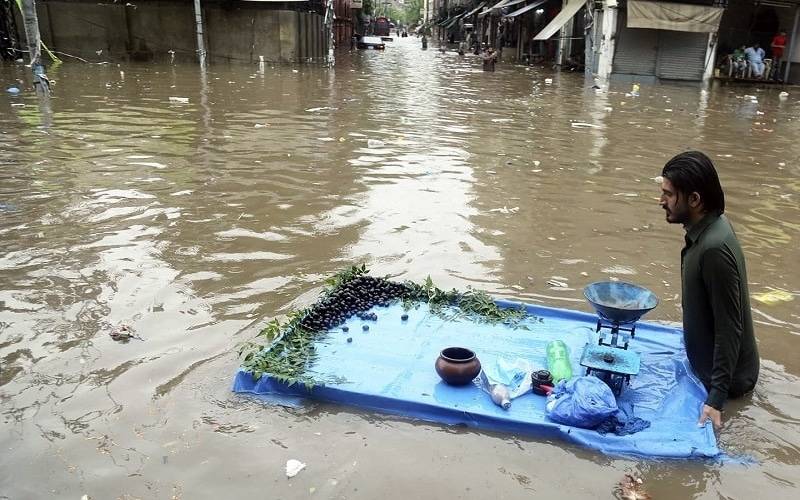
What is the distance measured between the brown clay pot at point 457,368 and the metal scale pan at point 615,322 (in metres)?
0.58

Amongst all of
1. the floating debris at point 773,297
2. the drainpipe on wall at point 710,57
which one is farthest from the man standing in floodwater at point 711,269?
the drainpipe on wall at point 710,57

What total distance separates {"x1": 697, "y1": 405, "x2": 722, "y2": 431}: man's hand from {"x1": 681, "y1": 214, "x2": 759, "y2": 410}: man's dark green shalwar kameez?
2 centimetres

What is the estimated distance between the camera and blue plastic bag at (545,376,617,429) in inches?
122

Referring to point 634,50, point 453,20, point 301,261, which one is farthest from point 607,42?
point 453,20

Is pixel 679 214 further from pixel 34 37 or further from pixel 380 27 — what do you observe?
pixel 380 27

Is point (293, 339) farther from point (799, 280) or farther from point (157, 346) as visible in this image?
point (799, 280)

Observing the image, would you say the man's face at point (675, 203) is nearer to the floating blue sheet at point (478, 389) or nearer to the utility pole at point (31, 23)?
the floating blue sheet at point (478, 389)

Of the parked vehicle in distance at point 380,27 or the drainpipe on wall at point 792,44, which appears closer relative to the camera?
the drainpipe on wall at point 792,44

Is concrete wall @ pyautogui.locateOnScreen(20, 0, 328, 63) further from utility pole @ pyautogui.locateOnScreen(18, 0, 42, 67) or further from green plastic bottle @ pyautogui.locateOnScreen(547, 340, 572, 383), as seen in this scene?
green plastic bottle @ pyautogui.locateOnScreen(547, 340, 572, 383)

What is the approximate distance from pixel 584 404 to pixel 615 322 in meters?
0.58

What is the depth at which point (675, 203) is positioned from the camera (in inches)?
127

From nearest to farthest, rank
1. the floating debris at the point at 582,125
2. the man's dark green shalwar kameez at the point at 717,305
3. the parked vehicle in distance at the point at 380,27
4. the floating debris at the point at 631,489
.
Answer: the floating debris at the point at 631,489, the man's dark green shalwar kameez at the point at 717,305, the floating debris at the point at 582,125, the parked vehicle in distance at the point at 380,27

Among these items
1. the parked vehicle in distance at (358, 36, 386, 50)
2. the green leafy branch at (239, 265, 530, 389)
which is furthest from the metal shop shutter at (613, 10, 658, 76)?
the parked vehicle in distance at (358, 36, 386, 50)

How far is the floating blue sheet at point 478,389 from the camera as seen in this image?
10.2 feet
